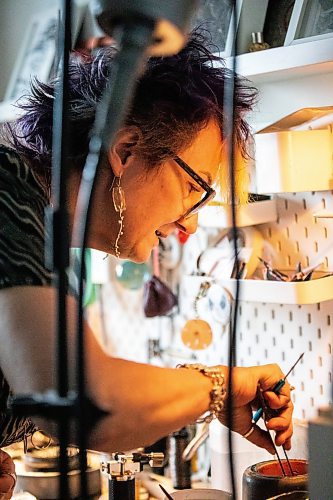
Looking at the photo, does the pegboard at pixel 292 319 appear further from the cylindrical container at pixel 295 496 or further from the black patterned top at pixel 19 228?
the black patterned top at pixel 19 228

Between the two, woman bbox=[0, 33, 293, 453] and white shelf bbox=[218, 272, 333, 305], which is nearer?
woman bbox=[0, 33, 293, 453]

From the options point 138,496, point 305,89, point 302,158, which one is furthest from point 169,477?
point 305,89

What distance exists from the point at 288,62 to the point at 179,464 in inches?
34.1

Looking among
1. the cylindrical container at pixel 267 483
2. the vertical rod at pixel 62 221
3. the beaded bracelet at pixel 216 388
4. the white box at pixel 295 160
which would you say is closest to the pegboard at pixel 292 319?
the white box at pixel 295 160

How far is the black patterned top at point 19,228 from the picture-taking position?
94cm

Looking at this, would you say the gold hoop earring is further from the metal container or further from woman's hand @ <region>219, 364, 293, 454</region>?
the metal container

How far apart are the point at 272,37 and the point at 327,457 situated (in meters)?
0.96

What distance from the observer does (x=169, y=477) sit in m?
1.88

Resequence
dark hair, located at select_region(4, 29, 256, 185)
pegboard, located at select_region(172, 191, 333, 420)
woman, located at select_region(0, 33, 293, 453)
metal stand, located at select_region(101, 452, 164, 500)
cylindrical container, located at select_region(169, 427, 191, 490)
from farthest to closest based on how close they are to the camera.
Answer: cylindrical container, located at select_region(169, 427, 191, 490)
pegboard, located at select_region(172, 191, 333, 420)
metal stand, located at select_region(101, 452, 164, 500)
dark hair, located at select_region(4, 29, 256, 185)
woman, located at select_region(0, 33, 293, 453)

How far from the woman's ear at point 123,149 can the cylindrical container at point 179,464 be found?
797mm

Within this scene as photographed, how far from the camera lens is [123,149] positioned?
46.3 inches

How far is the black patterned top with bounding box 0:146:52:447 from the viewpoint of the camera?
0.94 metres

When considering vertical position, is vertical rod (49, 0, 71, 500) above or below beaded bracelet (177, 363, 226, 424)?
above

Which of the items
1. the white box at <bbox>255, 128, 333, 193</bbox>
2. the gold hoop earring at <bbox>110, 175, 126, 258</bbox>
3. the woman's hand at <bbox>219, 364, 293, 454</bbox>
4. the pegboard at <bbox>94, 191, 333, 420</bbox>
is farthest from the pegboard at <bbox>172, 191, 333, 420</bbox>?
the gold hoop earring at <bbox>110, 175, 126, 258</bbox>
